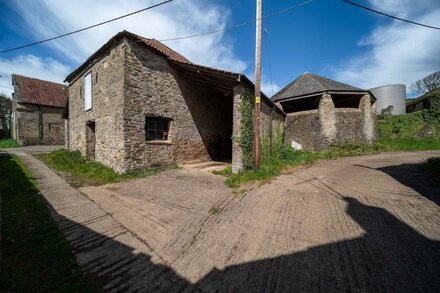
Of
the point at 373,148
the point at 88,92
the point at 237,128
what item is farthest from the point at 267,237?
the point at 373,148

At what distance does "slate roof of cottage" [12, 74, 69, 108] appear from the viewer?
877 inches

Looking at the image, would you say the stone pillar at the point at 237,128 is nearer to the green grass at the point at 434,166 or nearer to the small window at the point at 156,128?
the small window at the point at 156,128

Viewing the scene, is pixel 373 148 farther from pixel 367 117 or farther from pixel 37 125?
pixel 37 125

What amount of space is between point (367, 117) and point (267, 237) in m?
14.9

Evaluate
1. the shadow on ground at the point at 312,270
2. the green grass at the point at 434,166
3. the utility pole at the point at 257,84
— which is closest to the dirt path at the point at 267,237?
the shadow on ground at the point at 312,270

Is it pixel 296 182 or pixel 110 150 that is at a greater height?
pixel 110 150

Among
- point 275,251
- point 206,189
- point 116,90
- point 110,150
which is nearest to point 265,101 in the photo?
point 206,189

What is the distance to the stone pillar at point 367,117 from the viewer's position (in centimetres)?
1433

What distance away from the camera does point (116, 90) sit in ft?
27.8

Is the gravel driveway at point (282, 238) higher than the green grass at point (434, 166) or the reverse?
the reverse

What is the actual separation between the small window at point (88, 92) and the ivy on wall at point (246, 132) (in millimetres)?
8054

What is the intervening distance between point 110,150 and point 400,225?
9.60 meters

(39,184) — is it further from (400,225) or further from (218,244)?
(400,225)

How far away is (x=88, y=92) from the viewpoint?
10859mm
